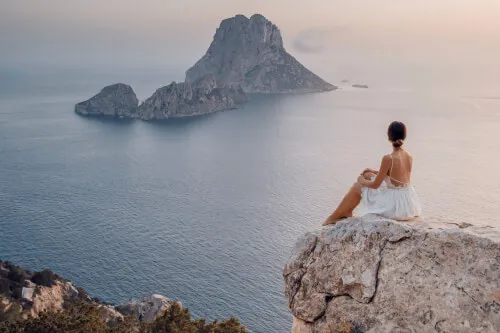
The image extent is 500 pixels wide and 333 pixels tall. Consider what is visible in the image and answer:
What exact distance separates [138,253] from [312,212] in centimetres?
2774

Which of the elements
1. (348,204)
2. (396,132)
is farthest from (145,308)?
(396,132)

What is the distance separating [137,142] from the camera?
138 m

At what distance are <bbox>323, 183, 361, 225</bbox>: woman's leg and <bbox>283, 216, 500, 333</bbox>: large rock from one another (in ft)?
2.01

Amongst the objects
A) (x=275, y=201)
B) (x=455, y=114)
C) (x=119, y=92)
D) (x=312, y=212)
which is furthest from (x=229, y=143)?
(x=455, y=114)

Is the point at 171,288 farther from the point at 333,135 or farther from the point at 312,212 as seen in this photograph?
the point at 333,135

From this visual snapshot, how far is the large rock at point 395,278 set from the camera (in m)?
8.75

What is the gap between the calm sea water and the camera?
188 ft

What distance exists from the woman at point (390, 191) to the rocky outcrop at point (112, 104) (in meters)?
182

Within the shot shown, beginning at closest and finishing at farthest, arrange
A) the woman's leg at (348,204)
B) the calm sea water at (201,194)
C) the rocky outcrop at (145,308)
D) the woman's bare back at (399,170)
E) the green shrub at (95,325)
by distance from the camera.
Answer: the woman's bare back at (399,170), the woman's leg at (348,204), the green shrub at (95,325), the rocky outcrop at (145,308), the calm sea water at (201,194)

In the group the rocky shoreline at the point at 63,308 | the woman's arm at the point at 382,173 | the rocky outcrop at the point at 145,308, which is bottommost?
the rocky outcrop at the point at 145,308

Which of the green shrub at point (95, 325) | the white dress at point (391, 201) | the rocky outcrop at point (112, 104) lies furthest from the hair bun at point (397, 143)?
the rocky outcrop at point (112, 104)

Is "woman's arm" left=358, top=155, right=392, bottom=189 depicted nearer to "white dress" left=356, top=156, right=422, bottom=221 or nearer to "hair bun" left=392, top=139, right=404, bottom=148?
"white dress" left=356, top=156, right=422, bottom=221

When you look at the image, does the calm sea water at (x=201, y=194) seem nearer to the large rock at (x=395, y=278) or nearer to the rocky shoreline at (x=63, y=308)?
the rocky shoreline at (x=63, y=308)

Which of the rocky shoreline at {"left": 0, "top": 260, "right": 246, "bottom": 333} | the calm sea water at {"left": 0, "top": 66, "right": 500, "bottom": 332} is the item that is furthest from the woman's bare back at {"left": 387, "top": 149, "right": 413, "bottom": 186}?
the calm sea water at {"left": 0, "top": 66, "right": 500, "bottom": 332}
